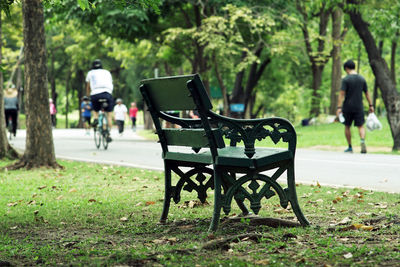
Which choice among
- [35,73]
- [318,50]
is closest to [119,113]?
[318,50]

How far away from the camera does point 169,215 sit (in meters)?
6.26

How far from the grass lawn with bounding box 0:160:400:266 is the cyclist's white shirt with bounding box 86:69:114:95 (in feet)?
21.6

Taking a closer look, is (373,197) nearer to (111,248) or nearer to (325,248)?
(325,248)

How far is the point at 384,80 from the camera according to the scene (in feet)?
49.6

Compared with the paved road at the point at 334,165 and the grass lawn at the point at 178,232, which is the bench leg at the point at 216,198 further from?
the paved road at the point at 334,165

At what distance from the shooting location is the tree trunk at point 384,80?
14.8 meters

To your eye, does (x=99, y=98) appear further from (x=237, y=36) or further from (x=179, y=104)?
(x=179, y=104)

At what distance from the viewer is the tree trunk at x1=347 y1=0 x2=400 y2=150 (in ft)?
48.5

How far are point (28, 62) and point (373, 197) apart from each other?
6476 millimetres

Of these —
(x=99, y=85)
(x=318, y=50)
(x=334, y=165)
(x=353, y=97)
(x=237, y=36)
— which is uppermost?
(x=318, y=50)

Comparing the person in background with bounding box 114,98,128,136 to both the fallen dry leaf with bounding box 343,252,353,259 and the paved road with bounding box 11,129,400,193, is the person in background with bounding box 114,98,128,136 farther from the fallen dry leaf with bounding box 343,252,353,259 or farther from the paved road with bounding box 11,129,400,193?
the fallen dry leaf with bounding box 343,252,353,259

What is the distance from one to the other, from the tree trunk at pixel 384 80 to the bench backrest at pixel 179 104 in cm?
1004

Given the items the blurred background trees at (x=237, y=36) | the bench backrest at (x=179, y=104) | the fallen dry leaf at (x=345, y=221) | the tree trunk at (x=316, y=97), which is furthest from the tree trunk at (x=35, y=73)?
the tree trunk at (x=316, y=97)

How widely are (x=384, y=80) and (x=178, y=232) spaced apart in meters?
11.1
